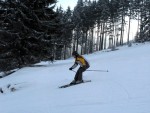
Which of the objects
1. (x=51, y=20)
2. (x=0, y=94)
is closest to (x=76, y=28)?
(x=51, y=20)

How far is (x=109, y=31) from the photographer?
81.9 m

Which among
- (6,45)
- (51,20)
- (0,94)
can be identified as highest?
A: (51,20)

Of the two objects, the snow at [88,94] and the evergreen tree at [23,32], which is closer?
the snow at [88,94]

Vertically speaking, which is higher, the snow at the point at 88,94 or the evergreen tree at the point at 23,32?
the evergreen tree at the point at 23,32

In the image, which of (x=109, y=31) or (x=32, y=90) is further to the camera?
(x=109, y=31)

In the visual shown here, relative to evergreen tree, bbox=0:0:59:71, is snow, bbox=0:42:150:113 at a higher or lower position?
lower

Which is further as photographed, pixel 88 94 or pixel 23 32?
pixel 23 32

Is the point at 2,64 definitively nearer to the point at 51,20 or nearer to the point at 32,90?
the point at 51,20

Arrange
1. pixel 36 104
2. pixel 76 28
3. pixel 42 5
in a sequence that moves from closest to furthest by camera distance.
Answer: pixel 36 104 → pixel 42 5 → pixel 76 28

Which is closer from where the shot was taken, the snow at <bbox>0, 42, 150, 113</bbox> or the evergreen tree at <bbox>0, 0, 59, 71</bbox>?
the snow at <bbox>0, 42, 150, 113</bbox>

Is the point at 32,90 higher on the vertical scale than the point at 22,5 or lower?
lower

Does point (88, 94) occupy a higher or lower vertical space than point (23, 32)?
lower

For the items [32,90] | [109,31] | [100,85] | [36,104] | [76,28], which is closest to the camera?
[36,104]

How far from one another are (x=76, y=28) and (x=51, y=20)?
47.5 metres
